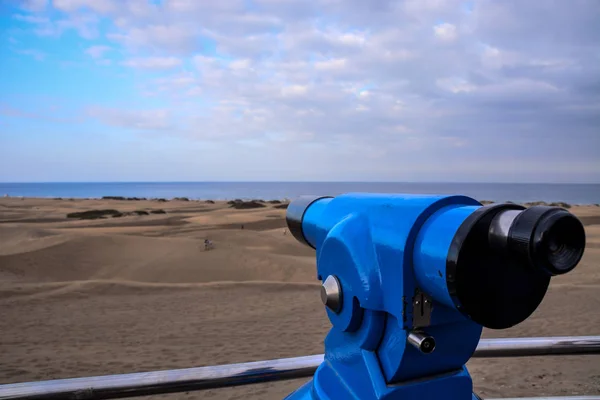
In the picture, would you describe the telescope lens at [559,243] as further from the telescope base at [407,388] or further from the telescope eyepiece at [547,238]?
the telescope base at [407,388]

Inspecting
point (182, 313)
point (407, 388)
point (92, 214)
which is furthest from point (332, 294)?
point (92, 214)

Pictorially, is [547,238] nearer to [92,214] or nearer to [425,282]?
[425,282]

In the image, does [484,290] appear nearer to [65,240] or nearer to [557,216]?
[557,216]

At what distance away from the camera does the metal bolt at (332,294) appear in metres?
1.22

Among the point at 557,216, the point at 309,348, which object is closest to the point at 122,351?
the point at 309,348

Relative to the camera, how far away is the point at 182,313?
25.9 ft

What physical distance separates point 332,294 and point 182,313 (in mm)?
7202

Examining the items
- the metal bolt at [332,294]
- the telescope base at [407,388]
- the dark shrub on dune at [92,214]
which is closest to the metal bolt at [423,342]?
the telescope base at [407,388]

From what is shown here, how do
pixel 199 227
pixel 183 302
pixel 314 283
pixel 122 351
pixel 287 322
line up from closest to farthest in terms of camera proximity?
pixel 122 351
pixel 287 322
pixel 183 302
pixel 314 283
pixel 199 227

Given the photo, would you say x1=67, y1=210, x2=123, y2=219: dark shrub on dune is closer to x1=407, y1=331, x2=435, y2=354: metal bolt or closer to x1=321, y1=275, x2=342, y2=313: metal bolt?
x1=321, y1=275, x2=342, y2=313: metal bolt

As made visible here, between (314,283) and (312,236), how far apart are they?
919 centimetres

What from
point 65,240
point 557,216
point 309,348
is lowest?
point 309,348

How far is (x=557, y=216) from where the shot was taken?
0.81 meters

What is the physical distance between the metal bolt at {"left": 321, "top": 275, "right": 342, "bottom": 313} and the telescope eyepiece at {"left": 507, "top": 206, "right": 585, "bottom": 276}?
0.50 metres
